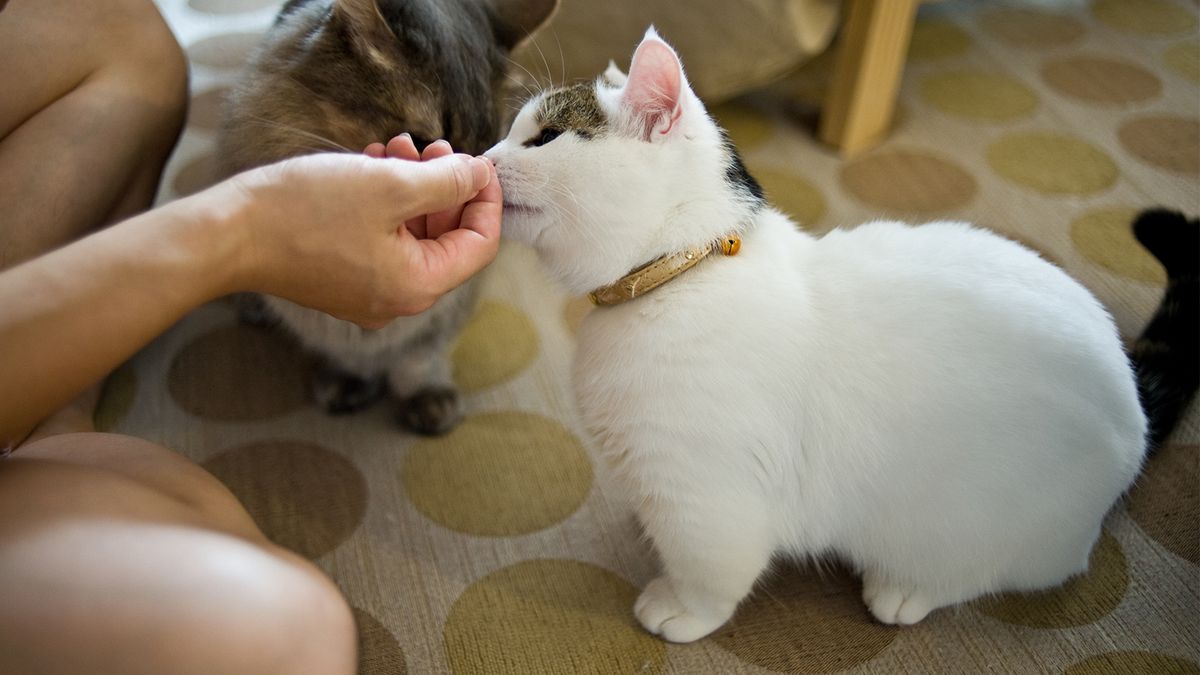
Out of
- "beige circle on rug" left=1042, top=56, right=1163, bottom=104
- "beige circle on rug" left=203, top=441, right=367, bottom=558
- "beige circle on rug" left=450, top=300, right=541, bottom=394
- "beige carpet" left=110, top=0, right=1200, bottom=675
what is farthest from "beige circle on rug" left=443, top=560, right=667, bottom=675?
"beige circle on rug" left=1042, top=56, right=1163, bottom=104

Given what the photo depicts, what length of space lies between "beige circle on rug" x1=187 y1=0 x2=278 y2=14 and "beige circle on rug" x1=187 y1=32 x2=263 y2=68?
0.12 m

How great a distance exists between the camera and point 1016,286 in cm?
89

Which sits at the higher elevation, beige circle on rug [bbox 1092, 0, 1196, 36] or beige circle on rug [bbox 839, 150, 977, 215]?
beige circle on rug [bbox 1092, 0, 1196, 36]

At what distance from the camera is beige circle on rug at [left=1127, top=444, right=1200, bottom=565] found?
1.06m

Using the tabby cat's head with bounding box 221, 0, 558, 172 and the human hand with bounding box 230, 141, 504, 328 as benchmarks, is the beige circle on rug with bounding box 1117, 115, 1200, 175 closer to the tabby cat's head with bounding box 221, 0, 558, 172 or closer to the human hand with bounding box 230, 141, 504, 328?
the tabby cat's head with bounding box 221, 0, 558, 172

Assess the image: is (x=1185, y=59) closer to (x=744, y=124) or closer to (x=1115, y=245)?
(x=1115, y=245)

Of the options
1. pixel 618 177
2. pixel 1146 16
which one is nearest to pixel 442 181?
pixel 618 177

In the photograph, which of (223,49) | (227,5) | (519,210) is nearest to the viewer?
(519,210)

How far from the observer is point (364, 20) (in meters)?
Answer: 1.01

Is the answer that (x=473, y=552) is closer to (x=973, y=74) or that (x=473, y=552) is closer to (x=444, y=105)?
(x=444, y=105)

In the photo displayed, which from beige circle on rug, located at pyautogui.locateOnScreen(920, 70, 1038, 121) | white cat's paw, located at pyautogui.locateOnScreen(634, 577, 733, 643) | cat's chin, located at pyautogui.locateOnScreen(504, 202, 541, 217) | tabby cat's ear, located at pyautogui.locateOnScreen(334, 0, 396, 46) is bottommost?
white cat's paw, located at pyautogui.locateOnScreen(634, 577, 733, 643)

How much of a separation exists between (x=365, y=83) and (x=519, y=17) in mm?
313

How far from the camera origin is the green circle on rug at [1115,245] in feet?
4.57

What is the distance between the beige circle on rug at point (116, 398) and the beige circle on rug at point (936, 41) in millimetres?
1726
